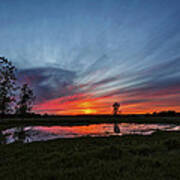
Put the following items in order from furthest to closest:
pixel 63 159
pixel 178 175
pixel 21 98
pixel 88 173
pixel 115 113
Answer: pixel 115 113, pixel 21 98, pixel 63 159, pixel 88 173, pixel 178 175

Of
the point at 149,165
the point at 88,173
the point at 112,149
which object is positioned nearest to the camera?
the point at 88,173

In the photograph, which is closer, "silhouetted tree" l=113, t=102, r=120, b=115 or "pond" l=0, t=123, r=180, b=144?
"pond" l=0, t=123, r=180, b=144

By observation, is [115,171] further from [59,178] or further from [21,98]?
[21,98]

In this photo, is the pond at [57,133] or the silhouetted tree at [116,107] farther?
the silhouetted tree at [116,107]

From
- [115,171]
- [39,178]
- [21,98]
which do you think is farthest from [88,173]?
[21,98]

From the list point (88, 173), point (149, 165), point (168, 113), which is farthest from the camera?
point (168, 113)

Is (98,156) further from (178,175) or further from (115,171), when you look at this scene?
(178,175)

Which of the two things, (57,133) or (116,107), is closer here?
(57,133)

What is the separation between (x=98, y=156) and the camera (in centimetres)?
1058

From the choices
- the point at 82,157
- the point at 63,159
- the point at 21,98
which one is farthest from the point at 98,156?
the point at 21,98

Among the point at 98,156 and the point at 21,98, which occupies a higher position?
the point at 21,98

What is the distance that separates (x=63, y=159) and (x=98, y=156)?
101 inches

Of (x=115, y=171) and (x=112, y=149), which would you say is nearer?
(x=115, y=171)

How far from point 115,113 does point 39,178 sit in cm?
13060
